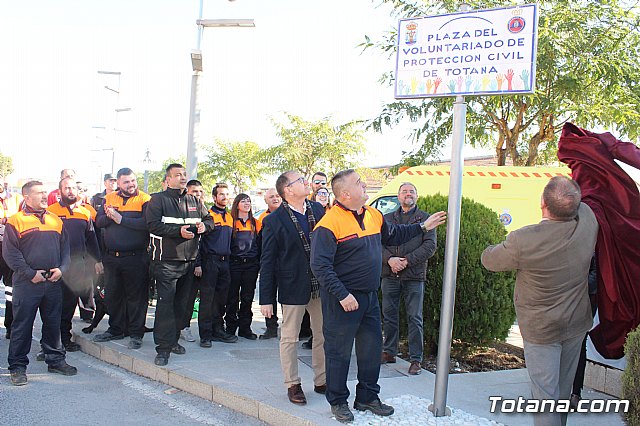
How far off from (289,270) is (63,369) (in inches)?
113

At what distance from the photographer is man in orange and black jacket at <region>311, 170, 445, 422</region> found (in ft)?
15.6

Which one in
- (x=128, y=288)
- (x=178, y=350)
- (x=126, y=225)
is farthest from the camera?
(x=128, y=288)

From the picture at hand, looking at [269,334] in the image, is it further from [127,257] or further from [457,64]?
[457,64]

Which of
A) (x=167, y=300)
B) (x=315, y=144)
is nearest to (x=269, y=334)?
(x=167, y=300)

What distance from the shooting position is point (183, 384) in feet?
Answer: 19.7

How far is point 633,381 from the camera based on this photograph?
331cm

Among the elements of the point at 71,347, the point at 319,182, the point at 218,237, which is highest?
the point at 319,182

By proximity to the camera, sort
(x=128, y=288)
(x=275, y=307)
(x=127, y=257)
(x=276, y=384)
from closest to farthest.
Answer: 1. (x=276, y=384)
2. (x=127, y=257)
3. (x=128, y=288)
4. (x=275, y=307)

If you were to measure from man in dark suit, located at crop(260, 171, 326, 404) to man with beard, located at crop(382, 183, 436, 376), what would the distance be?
125 centimetres

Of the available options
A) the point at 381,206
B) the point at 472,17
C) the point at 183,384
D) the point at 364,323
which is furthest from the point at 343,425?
the point at 381,206

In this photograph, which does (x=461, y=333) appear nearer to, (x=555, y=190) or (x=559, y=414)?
(x=559, y=414)

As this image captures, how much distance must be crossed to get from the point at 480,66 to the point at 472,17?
1.25 feet

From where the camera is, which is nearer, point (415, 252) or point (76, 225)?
point (415, 252)

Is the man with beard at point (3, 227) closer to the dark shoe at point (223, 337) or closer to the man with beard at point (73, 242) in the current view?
the man with beard at point (73, 242)
